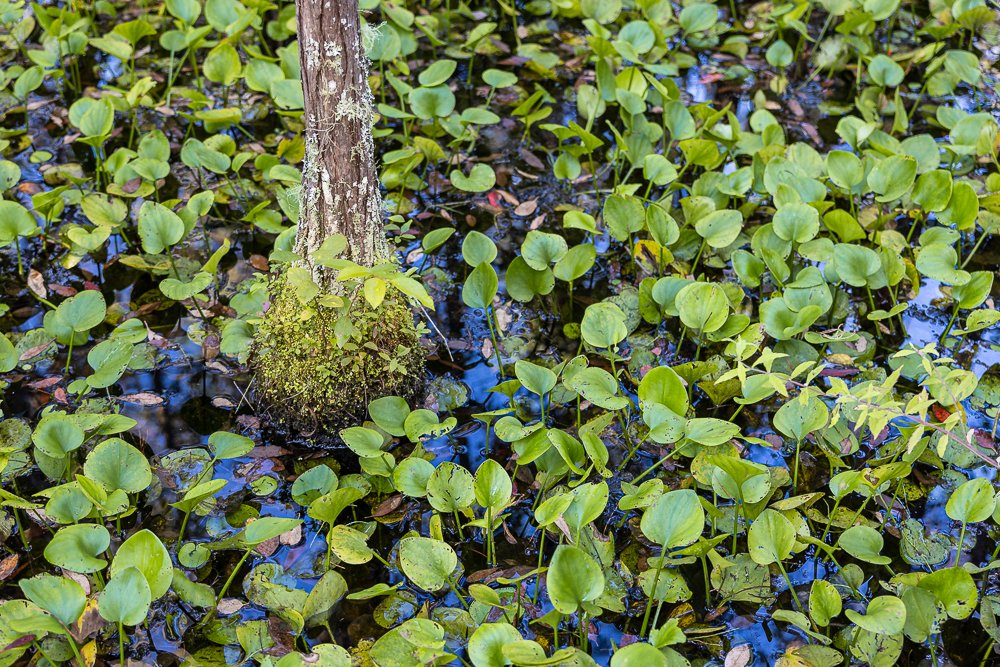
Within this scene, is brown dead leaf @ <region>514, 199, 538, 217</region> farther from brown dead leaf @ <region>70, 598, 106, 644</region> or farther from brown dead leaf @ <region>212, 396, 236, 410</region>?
brown dead leaf @ <region>70, 598, 106, 644</region>

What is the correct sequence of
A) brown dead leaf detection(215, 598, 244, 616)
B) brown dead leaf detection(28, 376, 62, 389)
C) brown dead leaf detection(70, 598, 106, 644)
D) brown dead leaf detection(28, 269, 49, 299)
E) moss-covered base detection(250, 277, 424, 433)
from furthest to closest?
brown dead leaf detection(28, 269, 49, 299) < brown dead leaf detection(28, 376, 62, 389) < moss-covered base detection(250, 277, 424, 433) < brown dead leaf detection(215, 598, 244, 616) < brown dead leaf detection(70, 598, 106, 644)

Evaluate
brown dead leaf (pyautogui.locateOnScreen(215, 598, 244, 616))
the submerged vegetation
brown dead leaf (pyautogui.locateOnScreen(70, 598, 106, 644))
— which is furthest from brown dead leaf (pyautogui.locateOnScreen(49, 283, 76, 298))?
brown dead leaf (pyautogui.locateOnScreen(215, 598, 244, 616))

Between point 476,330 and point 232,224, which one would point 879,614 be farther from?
point 232,224

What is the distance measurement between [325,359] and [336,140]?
65 cm

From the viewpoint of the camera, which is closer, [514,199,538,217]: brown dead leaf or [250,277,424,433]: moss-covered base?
[250,277,424,433]: moss-covered base

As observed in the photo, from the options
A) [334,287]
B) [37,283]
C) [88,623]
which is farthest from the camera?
[37,283]

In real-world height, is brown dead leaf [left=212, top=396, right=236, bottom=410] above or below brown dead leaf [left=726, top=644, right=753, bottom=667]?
above

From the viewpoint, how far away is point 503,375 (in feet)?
9.67

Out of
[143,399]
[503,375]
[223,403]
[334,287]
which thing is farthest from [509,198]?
[143,399]

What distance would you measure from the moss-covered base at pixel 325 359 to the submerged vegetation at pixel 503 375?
0.01 meters

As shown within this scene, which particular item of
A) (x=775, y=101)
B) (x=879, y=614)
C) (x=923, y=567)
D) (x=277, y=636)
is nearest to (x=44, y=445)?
(x=277, y=636)

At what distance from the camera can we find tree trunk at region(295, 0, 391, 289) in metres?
2.32

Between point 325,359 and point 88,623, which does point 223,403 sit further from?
point 88,623

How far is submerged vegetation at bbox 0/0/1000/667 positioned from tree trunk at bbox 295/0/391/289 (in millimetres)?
105
